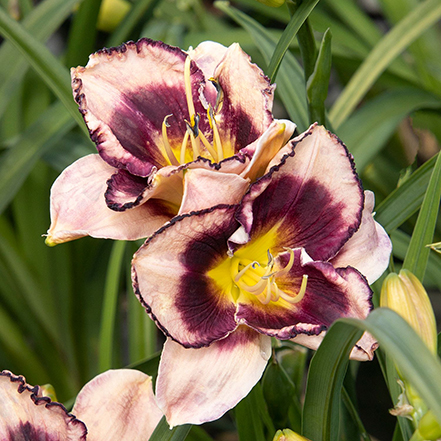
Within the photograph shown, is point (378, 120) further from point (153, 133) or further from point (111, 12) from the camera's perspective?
point (111, 12)

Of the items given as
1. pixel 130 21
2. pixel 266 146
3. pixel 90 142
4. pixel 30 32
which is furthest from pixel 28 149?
pixel 266 146

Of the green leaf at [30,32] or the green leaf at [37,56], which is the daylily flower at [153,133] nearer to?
the green leaf at [37,56]

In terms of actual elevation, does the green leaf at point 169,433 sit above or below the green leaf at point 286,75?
below

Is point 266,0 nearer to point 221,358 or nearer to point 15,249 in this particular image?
point 221,358

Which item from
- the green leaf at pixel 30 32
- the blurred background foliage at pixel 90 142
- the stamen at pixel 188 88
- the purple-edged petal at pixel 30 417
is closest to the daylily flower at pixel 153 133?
the stamen at pixel 188 88

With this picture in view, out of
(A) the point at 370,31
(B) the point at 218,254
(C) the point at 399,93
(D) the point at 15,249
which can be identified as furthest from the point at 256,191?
(A) the point at 370,31

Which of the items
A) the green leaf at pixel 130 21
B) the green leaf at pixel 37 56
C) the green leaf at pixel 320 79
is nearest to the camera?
the green leaf at pixel 320 79
